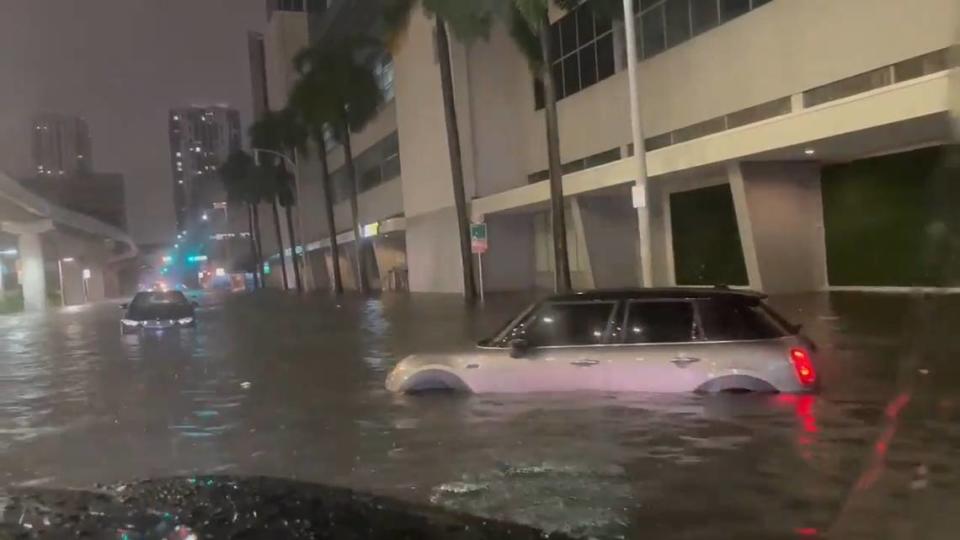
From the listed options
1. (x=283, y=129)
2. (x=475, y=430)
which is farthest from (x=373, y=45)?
(x=475, y=430)

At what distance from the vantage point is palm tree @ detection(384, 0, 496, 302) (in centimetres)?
3449

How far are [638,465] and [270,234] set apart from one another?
125 meters

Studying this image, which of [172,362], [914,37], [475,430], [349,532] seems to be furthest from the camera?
[914,37]

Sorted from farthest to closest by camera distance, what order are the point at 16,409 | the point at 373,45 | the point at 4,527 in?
the point at 373,45
the point at 16,409
the point at 4,527

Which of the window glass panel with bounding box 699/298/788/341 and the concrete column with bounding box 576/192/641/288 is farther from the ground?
the concrete column with bounding box 576/192/641/288

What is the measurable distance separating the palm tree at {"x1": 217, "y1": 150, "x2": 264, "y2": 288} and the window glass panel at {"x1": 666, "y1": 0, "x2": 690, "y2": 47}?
6286cm

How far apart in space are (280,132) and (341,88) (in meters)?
17.8

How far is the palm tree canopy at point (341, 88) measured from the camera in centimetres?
5822

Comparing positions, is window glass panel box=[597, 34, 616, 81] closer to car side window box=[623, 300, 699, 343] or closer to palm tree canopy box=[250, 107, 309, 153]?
car side window box=[623, 300, 699, 343]

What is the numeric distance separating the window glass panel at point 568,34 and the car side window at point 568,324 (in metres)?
30.9

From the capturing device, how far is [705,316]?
10.3 m

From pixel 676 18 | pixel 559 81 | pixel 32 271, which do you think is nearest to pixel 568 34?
pixel 559 81

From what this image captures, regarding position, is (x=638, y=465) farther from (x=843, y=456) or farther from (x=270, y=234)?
(x=270, y=234)

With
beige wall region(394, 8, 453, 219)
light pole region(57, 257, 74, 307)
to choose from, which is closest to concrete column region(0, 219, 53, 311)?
light pole region(57, 257, 74, 307)
